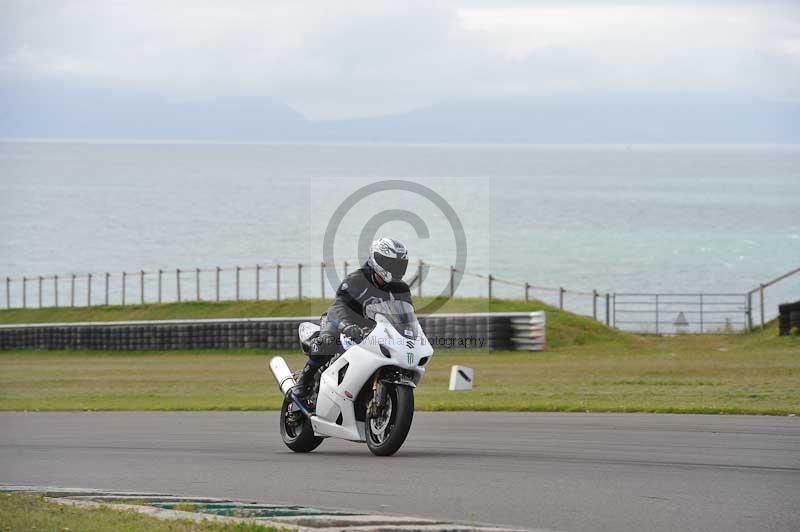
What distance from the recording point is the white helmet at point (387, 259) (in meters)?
11.6

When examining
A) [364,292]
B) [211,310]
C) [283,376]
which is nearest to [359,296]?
[364,292]

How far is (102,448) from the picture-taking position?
13922mm

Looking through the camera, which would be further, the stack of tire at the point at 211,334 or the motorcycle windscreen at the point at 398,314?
the stack of tire at the point at 211,334

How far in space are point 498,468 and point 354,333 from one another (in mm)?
2023

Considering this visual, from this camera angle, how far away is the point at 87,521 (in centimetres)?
860

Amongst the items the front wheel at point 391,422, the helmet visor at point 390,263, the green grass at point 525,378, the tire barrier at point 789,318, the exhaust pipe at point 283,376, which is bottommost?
the green grass at point 525,378

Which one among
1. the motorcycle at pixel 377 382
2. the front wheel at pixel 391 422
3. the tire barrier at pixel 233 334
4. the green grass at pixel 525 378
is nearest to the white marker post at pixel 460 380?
the green grass at pixel 525 378

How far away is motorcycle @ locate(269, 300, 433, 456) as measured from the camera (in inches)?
448

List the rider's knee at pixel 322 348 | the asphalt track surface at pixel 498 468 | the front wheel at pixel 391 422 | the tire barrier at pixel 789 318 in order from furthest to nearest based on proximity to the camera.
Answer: the tire barrier at pixel 789 318, the rider's knee at pixel 322 348, the front wheel at pixel 391 422, the asphalt track surface at pixel 498 468

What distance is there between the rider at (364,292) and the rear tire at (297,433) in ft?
2.79

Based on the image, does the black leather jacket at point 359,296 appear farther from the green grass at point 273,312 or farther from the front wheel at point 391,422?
the green grass at point 273,312

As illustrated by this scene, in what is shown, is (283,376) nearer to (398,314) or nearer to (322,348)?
(322,348)

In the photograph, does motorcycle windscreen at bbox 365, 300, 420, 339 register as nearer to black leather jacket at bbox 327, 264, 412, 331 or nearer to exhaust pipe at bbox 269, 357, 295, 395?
black leather jacket at bbox 327, 264, 412, 331

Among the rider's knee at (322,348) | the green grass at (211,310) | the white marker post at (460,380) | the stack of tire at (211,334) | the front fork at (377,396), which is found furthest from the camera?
the green grass at (211,310)
